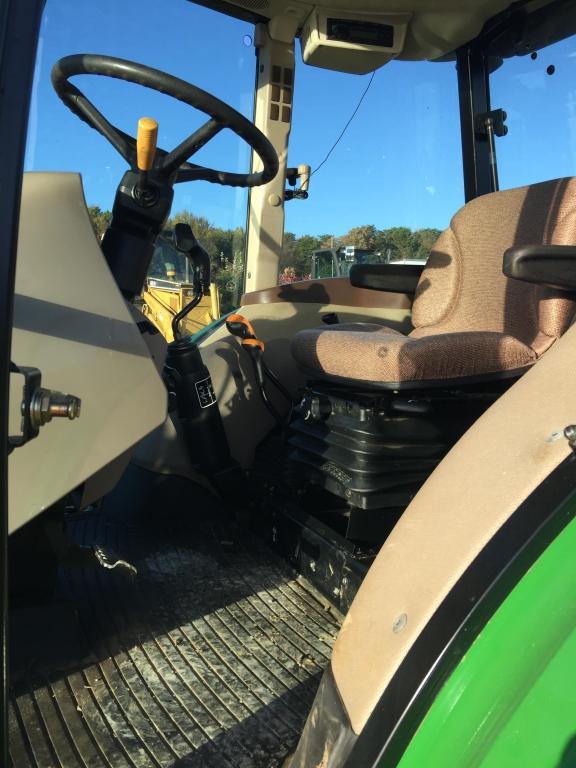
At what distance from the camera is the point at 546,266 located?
0.89m

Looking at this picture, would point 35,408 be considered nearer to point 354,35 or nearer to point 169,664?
point 169,664

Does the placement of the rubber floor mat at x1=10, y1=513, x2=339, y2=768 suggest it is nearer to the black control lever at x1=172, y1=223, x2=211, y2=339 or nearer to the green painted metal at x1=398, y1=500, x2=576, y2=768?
the green painted metal at x1=398, y1=500, x2=576, y2=768

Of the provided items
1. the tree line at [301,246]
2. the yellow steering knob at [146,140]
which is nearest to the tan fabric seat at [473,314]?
the tree line at [301,246]

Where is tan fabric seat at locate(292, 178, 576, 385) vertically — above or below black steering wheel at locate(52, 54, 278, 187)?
below

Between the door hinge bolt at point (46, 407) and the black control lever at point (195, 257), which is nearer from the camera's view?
the door hinge bolt at point (46, 407)

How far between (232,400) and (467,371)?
→ 2.52ft

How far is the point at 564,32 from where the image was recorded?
183 cm

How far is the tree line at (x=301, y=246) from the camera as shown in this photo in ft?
7.22

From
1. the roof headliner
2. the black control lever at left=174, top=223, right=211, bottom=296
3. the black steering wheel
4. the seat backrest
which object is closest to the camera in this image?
the black steering wheel

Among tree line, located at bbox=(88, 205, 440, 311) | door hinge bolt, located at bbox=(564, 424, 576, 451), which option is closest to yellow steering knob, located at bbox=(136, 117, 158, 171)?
door hinge bolt, located at bbox=(564, 424, 576, 451)

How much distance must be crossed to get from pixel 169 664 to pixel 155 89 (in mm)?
1057

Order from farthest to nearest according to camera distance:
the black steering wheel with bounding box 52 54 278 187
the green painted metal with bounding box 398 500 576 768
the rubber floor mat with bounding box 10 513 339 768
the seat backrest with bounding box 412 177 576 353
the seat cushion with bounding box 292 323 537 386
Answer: the seat backrest with bounding box 412 177 576 353, the seat cushion with bounding box 292 323 537 386, the black steering wheel with bounding box 52 54 278 187, the rubber floor mat with bounding box 10 513 339 768, the green painted metal with bounding box 398 500 576 768

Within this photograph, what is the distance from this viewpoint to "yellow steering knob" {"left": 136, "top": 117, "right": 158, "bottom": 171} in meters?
0.93

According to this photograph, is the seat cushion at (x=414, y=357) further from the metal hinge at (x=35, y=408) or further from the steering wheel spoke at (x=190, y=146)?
the metal hinge at (x=35, y=408)
